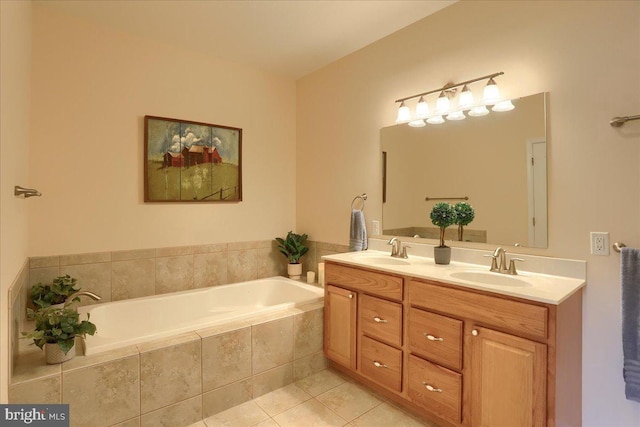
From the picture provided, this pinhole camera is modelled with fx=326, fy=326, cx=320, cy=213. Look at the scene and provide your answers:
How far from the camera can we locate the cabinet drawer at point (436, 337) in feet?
5.49

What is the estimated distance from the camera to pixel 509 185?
1.95m

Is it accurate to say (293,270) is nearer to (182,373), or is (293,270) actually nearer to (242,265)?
(242,265)

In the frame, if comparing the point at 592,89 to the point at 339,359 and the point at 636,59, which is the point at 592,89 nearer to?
the point at 636,59

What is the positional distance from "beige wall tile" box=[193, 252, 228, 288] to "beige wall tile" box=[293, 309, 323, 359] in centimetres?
100

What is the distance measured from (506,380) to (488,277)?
57 centimetres

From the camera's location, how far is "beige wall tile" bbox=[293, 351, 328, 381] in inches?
93.6

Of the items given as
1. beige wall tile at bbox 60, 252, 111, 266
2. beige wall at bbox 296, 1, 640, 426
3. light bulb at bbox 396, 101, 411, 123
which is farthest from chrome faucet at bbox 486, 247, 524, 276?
beige wall tile at bbox 60, 252, 111, 266

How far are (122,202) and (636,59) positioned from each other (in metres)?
3.24

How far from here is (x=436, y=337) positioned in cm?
176

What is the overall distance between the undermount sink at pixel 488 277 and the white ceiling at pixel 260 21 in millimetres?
1759

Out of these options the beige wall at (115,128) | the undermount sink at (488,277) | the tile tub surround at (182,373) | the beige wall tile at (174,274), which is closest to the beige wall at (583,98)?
the undermount sink at (488,277)

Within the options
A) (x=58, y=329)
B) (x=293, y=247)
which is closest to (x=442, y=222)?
(x=293, y=247)

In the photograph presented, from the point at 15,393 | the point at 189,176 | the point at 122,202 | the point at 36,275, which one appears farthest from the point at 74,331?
the point at 189,176

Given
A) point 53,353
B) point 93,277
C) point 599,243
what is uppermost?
point 599,243
